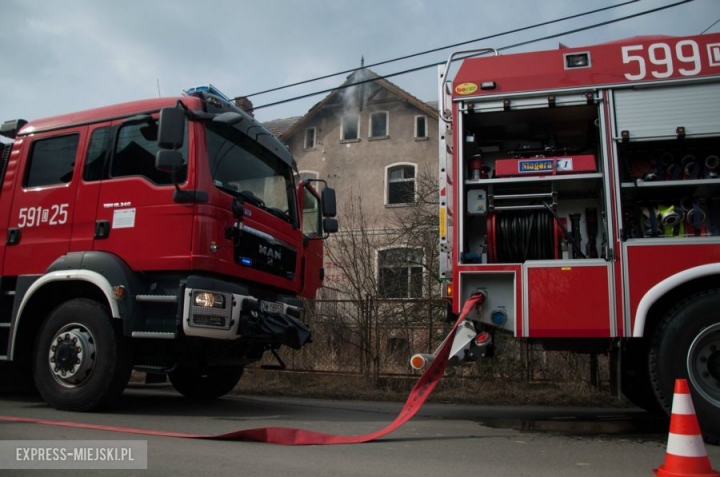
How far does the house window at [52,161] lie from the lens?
6.09m

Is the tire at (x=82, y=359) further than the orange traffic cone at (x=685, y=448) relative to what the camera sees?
Yes

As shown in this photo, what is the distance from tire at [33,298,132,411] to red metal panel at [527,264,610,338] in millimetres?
3855

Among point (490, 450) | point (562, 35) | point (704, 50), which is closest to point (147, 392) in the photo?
point (490, 450)

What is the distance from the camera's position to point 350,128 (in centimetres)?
2208

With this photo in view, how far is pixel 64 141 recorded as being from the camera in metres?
6.21

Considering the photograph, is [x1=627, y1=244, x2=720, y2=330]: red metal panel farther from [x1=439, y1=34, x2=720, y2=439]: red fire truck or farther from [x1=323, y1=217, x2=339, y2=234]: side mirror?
[x1=323, y1=217, x2=339, y2=234]: side mirror

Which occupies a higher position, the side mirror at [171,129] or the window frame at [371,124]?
the window frame at [371,124]

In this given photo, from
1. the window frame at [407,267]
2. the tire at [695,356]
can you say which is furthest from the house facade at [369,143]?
the tire at [695,356]

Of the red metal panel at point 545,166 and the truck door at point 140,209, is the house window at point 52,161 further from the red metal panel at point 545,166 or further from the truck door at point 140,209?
the red metal panel at point 545,166

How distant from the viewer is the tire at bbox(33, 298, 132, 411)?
5297 mm

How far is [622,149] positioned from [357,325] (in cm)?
577

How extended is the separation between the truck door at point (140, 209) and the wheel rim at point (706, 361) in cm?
441

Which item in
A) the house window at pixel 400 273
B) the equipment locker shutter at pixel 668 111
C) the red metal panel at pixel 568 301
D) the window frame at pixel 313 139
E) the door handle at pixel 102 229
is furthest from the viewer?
the window frame at pixel 313 139

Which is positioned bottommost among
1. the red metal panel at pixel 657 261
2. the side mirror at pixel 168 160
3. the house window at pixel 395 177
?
the red metal panel at pixel 657 261
